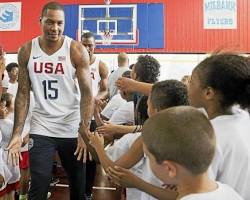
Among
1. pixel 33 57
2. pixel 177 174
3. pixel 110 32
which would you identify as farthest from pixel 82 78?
pixel 110 32

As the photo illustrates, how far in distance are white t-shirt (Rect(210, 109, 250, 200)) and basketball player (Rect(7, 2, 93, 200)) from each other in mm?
1556

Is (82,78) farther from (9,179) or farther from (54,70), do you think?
(9,179)

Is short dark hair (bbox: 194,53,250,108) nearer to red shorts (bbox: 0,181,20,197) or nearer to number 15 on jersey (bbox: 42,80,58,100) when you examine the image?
number 15 on jersey (bbox: 42,80,58,100)

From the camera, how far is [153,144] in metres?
1.33

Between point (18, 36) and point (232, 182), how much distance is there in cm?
1041

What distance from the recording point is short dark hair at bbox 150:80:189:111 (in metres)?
1.98

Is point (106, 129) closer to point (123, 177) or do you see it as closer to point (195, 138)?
point (123, 177)

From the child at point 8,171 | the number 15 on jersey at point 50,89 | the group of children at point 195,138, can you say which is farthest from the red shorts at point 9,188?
the group of children at point 195,138

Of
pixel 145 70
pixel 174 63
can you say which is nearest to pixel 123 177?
pixel 145 70

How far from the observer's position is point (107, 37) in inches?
409

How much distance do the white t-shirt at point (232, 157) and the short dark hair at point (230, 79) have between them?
14cm

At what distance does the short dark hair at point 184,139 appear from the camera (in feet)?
4.19

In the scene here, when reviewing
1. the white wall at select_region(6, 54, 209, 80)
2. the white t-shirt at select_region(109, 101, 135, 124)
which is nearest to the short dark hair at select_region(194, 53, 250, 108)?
the white t-shirt at select_region(109, 101, 135, 124)

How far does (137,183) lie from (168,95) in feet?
1.59
